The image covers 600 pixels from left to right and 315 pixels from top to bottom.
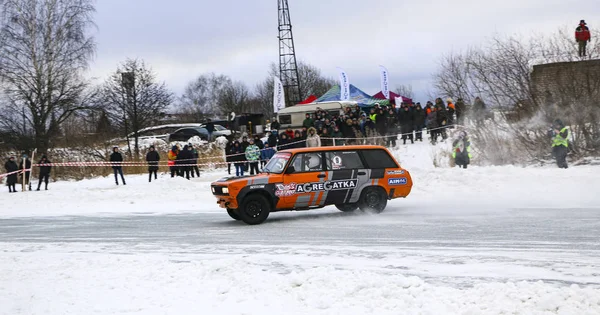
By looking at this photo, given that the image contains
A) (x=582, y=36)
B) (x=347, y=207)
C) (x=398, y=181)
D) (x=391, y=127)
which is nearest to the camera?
(x=398, y=181)

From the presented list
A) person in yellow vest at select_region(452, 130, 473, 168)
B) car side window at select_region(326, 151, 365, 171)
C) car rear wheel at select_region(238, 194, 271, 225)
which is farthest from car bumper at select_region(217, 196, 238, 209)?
person in yellow vest at select_region(452, 130, 473, 168)

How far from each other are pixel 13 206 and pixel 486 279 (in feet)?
57.7

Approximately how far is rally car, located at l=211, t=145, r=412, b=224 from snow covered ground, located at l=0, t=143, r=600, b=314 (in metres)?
0.41

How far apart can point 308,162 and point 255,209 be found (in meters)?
1.59

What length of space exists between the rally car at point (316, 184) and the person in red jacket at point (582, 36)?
31.5 feet

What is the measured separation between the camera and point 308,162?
13.8m

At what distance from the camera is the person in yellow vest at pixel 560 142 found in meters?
18.9

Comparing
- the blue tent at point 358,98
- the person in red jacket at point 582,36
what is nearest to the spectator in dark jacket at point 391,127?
the person in red jacket at point 582,36

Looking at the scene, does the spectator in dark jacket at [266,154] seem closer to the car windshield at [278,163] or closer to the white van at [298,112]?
the car windshield at [278,163]

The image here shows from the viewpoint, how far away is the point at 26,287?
27.1 ft

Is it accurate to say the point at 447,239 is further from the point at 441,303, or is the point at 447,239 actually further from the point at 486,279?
the point at 441,303

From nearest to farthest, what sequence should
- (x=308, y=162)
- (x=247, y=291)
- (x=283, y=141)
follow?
(x=247, y=291), (x=308, y=162), (x=283, y=141)

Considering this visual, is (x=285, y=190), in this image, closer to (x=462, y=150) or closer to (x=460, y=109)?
(x=462, y=150)

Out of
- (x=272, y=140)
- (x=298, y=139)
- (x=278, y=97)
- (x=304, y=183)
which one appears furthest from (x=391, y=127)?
(x=278, y=97)
